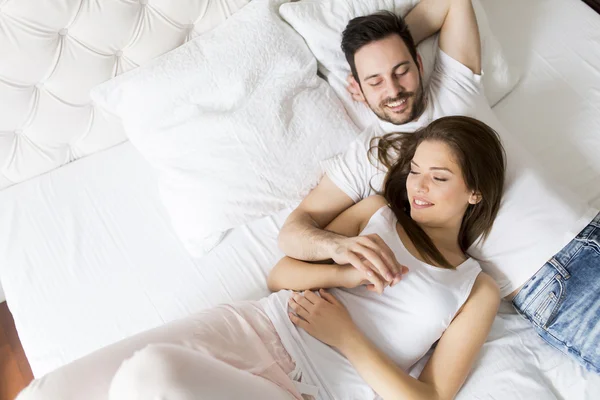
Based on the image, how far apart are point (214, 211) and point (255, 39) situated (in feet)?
1.86

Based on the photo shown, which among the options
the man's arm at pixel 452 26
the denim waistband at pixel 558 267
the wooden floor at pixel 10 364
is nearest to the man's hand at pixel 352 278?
the denim waistband at pixel 558 267

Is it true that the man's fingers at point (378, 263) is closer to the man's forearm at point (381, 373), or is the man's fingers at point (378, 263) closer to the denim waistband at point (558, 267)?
the man's forearm at point (381, 373)

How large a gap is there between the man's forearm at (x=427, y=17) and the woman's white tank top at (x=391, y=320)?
2.61ft

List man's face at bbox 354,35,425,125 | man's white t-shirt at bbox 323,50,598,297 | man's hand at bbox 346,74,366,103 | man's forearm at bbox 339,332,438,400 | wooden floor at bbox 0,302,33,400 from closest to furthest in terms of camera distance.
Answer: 1. man's forearm at bbox 339,332,438,400
2. man's white t-shirt at bbox 323,50,598,297
3. man's face at bbox 354,35,425,125
4. man's hand at bbox 346,74,366,103
5. wooden floor at bbox 0,302,33,400

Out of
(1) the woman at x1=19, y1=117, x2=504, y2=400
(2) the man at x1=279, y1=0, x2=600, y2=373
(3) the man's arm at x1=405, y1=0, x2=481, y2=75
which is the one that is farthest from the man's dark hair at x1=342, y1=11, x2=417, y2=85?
(1) the woman at x1=19, y1=117, x2=504, y2=400

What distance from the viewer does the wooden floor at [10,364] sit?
183 cm

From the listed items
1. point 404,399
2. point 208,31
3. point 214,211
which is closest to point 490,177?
point 404,399

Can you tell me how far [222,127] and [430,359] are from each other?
2.98ft

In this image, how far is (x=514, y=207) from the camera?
4.75 ft

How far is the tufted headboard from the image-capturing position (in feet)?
4.44

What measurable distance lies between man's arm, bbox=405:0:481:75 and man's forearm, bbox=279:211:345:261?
787 mm

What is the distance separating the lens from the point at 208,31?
1.63 m

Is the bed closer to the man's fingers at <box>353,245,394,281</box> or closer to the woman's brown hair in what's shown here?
the woman's brown hair

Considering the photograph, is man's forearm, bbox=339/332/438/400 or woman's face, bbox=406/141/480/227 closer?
man's forearm, bbox=339/332/438/400
